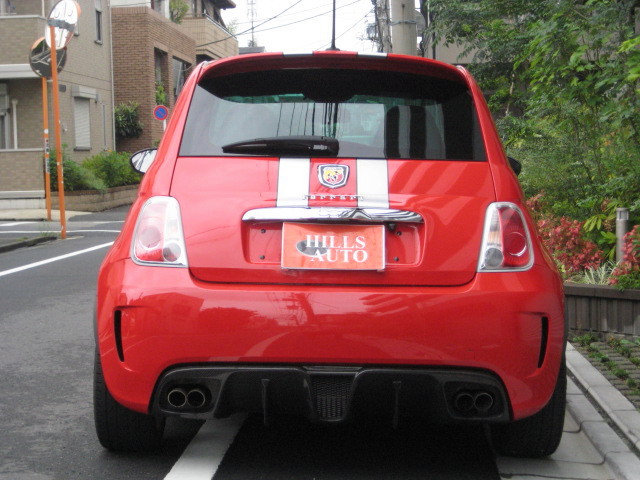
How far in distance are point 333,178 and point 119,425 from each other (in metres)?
1.30

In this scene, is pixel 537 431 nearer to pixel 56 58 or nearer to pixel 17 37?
pixel 56 58

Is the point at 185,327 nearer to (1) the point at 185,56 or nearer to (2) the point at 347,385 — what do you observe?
(2) the point at 347,385

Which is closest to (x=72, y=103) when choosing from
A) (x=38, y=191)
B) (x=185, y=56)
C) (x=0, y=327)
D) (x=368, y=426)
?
(x=38, y=191)

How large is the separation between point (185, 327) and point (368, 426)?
1.41m

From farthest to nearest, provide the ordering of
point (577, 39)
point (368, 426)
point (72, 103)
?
point (72, 103)
point (577, 39)
point (368, 426)

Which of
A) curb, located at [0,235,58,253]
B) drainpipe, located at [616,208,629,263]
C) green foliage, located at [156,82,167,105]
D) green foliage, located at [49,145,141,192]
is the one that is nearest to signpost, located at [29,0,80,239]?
curb, located at [0,235,58,253]

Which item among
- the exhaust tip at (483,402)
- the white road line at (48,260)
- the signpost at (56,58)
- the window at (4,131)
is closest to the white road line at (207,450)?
the exhaust tip at (483,402)

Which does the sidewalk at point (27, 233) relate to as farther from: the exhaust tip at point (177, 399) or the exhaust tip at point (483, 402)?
the exhaust tip at point (483, 402)

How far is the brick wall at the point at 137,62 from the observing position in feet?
115

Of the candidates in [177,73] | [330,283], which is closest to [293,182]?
[330,283]

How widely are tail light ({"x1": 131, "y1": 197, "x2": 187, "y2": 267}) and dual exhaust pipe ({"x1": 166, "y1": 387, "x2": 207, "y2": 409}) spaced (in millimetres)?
453

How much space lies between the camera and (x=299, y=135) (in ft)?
12.3

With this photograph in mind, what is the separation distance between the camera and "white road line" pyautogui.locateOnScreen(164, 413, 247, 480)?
3.73 metres

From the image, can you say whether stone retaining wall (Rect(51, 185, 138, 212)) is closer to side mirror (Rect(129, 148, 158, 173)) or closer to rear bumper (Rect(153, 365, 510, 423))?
side mirror (Rect(129, 148, 158, 173))
